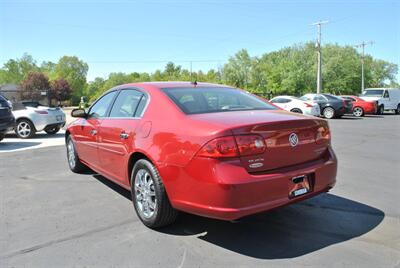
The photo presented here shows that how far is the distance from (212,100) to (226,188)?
136 cm

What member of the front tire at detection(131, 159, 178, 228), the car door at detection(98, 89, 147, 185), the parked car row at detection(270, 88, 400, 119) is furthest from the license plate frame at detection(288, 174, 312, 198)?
the parked car row at detection(270, 88, 400, 119)

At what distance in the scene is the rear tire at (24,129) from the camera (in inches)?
437

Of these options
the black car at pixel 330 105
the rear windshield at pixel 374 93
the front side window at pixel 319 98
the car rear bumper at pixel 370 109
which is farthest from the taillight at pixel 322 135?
the rear windshield at pixel 374 93

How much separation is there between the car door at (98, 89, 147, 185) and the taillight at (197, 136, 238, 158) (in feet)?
3.91

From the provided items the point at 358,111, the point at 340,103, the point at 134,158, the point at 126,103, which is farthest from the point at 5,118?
the point at 358,111

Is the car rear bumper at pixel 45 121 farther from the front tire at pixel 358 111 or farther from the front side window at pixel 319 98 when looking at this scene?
the front tire at pixel 358 111

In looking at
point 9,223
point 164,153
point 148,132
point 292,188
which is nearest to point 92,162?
point 9,223

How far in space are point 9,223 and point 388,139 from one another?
10.1 meters

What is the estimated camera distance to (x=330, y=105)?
779 inches

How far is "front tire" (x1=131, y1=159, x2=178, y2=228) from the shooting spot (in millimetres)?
3398

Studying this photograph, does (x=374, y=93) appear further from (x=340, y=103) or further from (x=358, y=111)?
(x=340, y=103)

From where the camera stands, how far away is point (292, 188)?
10.3ft

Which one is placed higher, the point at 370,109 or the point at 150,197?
the point at 150,197

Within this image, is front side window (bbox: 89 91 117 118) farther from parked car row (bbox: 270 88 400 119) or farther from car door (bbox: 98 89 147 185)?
parked car row (bbox: 270 88 400 119)
